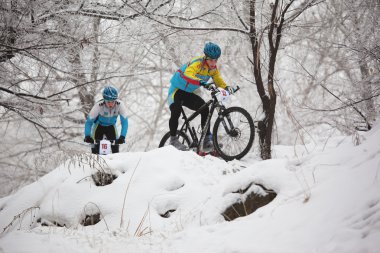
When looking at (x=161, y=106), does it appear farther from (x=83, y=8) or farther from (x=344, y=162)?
(x=344, y=162)

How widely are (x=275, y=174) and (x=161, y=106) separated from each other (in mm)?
11032

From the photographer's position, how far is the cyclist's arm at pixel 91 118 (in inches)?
233

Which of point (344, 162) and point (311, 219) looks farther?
point (344, 162)

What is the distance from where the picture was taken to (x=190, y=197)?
3479mm

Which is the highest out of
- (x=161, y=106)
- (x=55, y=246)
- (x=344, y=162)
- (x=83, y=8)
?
(x=83, y=8)

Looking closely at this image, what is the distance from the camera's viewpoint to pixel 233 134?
16.5 ft

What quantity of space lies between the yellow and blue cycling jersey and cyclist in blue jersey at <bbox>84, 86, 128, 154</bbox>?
3.66 feet

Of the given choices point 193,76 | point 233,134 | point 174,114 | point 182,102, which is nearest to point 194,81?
point 193,76

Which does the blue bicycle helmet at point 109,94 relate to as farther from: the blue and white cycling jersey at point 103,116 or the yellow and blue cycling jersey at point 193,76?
the yellow and blue cycling jersey at point 193,76

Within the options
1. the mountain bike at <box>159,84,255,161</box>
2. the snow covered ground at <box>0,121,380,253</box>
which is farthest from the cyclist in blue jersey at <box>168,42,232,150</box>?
the snow covered ground at <box>0,121,380,253</box>

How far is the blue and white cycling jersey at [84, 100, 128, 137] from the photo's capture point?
19.5 ft

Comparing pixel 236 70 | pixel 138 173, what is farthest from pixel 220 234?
pixel 236 70

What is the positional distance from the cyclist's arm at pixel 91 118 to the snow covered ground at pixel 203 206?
1.58 m

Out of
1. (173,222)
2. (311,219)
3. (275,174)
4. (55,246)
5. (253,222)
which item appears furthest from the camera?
(173,222)
